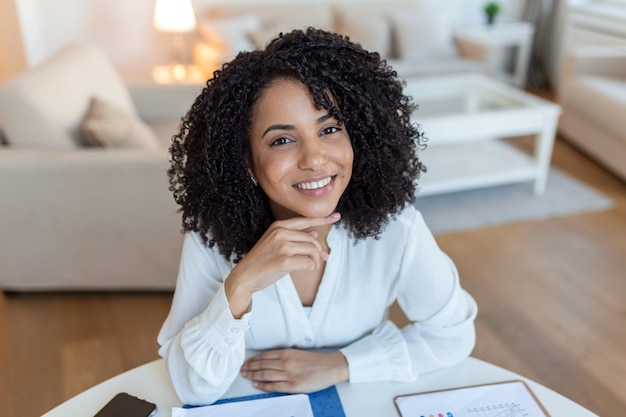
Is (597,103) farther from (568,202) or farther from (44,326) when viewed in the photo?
(44,326)

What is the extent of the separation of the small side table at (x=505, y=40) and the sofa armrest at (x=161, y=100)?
2325mm

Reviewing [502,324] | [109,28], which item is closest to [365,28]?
[109,28]

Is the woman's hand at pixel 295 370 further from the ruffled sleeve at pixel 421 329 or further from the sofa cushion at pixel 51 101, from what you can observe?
the sofa cushion at pixel 51 101

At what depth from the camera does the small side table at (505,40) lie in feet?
14.1

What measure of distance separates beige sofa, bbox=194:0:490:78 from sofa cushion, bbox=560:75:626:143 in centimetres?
82

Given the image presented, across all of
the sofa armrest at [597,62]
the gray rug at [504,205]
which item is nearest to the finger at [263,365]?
the gray rug at [504,205]

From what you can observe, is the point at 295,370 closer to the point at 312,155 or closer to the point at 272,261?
the point at 272,261

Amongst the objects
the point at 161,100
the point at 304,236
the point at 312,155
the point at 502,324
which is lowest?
the point at 502,324

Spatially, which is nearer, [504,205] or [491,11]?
[504,205]

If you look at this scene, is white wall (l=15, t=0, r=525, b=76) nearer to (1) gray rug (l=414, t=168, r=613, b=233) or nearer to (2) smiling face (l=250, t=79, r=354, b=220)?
(1) gray rug (l=414, t=168, r=613, b=233)

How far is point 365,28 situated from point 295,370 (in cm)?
351

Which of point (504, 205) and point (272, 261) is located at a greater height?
point (272, 261)

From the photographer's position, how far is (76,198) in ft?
6.39

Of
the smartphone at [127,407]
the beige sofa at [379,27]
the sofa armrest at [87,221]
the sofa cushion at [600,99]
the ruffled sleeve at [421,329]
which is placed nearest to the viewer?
the smartphone at [127,407]
